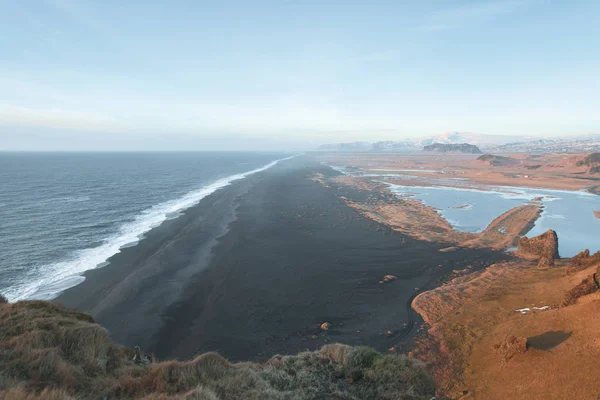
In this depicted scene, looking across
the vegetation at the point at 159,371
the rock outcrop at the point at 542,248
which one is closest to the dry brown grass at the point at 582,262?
the rock outcrop at the point at 542,248

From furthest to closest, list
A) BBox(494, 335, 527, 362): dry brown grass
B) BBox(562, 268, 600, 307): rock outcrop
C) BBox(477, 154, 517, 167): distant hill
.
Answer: BBox(477, 154, 517, 167): distant hill < BBox(562, 268, 600, 307): rock outcrop < BBox(494, 335, 527, 362): dry brown grass

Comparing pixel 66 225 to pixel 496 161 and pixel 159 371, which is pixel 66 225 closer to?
pixel 159 371

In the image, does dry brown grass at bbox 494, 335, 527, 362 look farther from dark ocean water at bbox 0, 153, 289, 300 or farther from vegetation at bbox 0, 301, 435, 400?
dark ocean water at bbox 0, 153, 289, 300

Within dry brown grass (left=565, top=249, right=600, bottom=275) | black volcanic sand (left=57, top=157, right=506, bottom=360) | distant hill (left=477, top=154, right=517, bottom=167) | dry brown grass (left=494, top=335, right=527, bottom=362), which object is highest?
distant hill (left=477, top=154, right=517, bottom=167)

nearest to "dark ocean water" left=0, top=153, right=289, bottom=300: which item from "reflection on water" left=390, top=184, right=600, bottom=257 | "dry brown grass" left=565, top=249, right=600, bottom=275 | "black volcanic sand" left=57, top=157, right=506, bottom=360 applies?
"black volcanic sand" left=57, top=157, right=506, bottom=360

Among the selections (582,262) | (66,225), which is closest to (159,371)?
(582,262)

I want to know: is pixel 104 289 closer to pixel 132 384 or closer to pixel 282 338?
pixel 282 338
